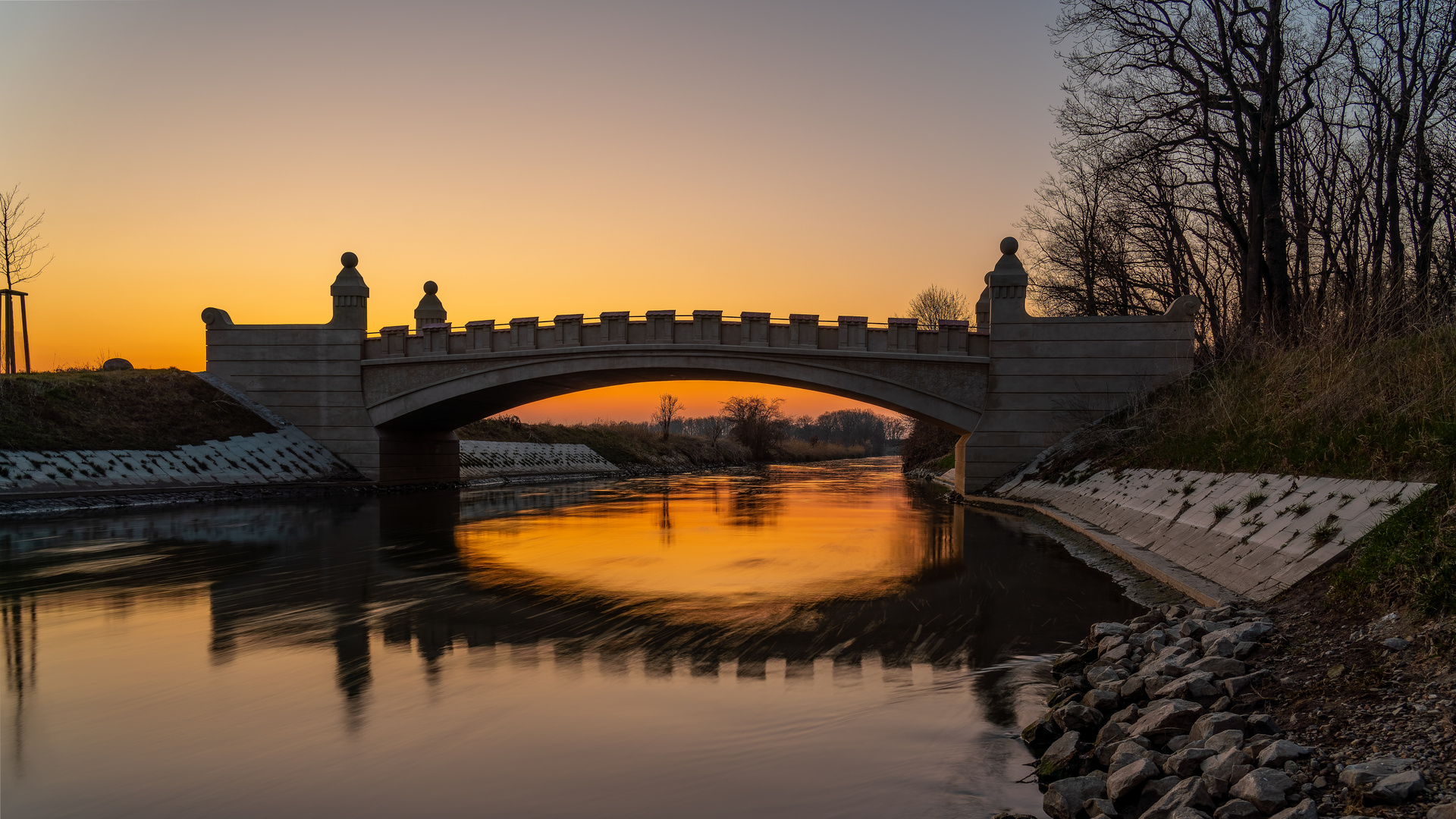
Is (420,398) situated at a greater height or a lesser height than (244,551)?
greater

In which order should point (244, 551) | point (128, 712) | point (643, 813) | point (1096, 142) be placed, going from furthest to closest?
point (1096, 142)
point (244, 551)
point (128, 712)
point (643, 813)

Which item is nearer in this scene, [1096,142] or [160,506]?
[160,506]

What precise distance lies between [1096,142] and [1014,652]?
22534mm

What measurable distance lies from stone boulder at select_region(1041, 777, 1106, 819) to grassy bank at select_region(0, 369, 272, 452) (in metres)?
A: 27.7

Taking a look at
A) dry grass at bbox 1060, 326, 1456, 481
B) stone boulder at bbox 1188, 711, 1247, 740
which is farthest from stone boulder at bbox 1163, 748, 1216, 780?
dry grass at bbox 1060, 326, 1456, 481

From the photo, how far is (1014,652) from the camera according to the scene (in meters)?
8.55

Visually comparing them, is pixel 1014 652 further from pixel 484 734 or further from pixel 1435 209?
pixel 1435 209

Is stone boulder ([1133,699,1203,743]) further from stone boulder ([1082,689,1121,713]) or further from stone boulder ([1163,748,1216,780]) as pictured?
stone boulder ([1082,689,1121,713])

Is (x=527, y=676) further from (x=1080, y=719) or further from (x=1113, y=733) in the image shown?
(x=1113, y=733)

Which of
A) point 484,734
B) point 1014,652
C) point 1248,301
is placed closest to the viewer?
point 484,734

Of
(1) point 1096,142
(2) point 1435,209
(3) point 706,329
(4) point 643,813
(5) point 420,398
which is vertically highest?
(1) point 1096,142

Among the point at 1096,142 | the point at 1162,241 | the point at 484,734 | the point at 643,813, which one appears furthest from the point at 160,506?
the point at 1162,241

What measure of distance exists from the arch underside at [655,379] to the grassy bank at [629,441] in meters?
15.4

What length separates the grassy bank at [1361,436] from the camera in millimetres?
6344
